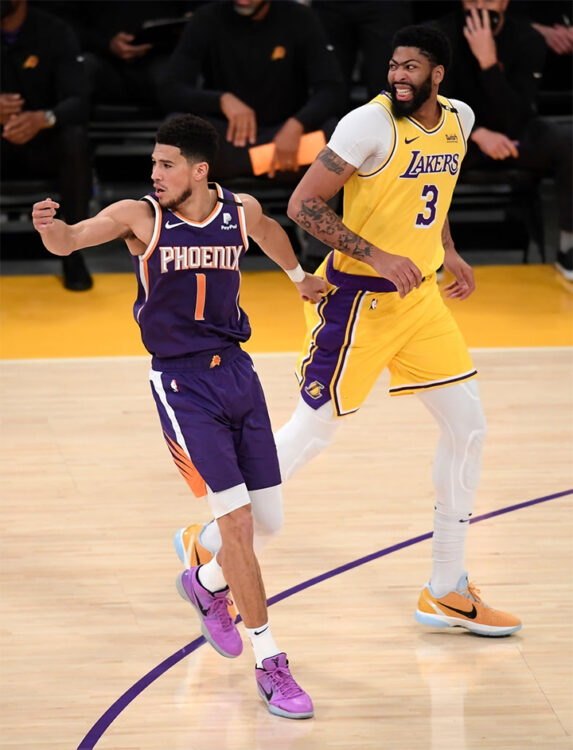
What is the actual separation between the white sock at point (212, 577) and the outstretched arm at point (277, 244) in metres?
0.99

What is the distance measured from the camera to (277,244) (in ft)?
14.2

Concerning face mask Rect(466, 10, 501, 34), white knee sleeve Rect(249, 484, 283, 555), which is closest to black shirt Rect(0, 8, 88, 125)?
face mask Rect(466, 10, 501, 34)

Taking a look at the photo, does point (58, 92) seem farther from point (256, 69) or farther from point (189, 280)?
point (189, 280)

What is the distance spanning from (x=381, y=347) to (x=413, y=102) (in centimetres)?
84

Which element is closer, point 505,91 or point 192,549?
point 192,549

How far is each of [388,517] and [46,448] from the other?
1762 mm

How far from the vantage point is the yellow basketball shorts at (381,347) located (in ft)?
14.4

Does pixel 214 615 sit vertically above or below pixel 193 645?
above

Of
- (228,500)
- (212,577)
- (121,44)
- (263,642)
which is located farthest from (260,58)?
(263,642)

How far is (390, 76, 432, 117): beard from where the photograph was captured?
434 centimetres

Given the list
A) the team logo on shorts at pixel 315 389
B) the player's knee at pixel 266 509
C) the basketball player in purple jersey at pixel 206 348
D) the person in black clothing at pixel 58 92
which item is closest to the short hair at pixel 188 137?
the basketball player in purple jersey at pixel 206 348

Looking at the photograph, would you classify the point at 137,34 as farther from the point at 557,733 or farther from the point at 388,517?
the point at 557,733

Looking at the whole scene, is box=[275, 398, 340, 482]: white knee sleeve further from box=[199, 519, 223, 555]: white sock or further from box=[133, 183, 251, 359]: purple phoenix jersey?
box=[133, 183, 251, 359]: purple phoenix jersey

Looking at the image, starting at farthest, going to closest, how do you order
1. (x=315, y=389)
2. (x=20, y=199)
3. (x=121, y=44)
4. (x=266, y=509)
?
(x=121, y=44) → (x=20, y=199) → (x=315, y=389) → (x=266, y=509)
